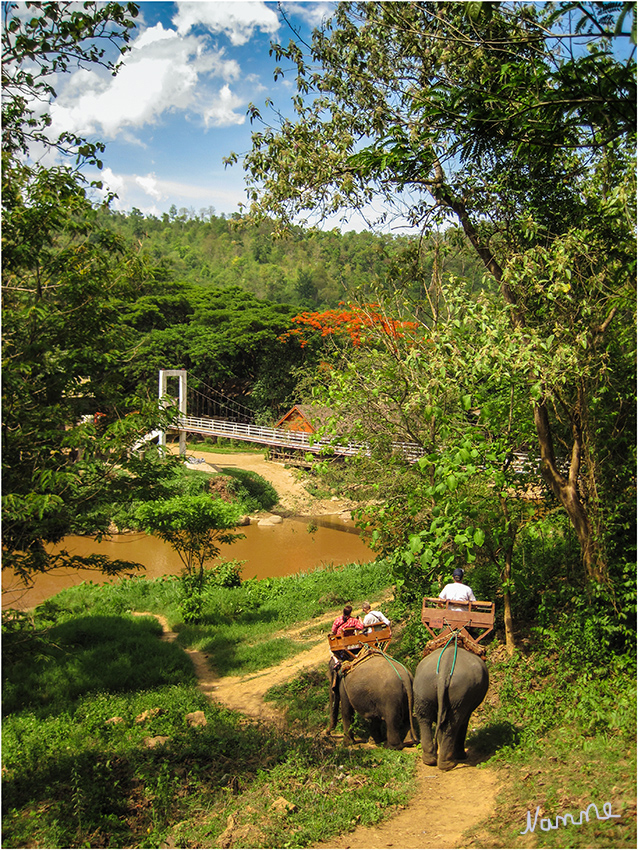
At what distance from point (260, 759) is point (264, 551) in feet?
44.7

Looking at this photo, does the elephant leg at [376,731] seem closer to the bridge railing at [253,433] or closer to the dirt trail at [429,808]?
the dirt trail at [429,808]

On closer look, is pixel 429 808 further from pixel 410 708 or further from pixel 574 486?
pixel 574 486

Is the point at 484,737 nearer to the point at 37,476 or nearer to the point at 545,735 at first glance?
the point at 545,735

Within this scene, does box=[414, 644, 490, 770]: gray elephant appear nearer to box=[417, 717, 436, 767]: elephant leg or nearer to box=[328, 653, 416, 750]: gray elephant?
box=[417, 717, 436, 767]: elephant leg

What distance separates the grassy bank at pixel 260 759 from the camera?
3.85 metres

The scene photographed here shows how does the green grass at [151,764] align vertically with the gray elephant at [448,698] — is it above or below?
below

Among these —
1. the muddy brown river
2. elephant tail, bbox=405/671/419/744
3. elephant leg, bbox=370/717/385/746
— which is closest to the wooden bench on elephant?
elephant tail, bbox=405/671/419/744

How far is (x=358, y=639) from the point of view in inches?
224

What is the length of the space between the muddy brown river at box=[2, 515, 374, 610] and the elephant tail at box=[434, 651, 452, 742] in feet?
35.0

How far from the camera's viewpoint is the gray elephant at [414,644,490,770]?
4832 mm

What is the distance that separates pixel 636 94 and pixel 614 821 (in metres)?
3.71

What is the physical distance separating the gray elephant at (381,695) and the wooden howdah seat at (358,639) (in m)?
0.15

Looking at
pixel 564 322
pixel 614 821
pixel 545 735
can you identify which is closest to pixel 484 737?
pixel 545 735

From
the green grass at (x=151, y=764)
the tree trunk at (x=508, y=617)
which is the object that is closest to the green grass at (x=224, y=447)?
the green grass at (x=151, y=764)
